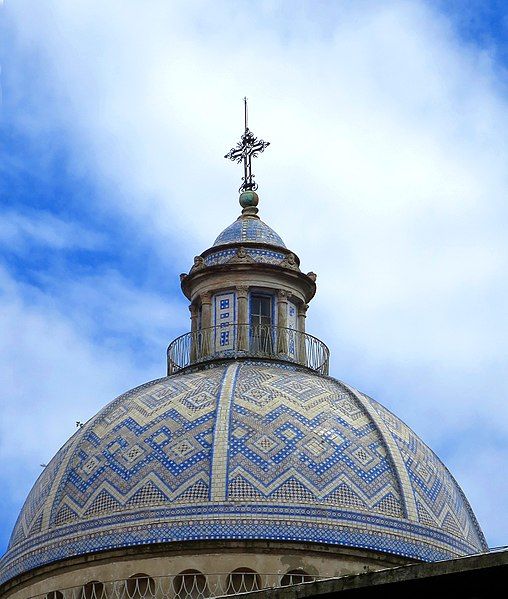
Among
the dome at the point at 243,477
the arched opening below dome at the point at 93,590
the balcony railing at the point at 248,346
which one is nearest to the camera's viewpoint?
the arched opening below dome at the point at 93,590

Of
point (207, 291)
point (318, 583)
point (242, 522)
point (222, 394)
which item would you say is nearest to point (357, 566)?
point (242, 522)

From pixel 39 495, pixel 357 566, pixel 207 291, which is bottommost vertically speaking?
pixel 357 566

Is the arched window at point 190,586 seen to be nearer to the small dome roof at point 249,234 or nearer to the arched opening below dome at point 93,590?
the arched opening below dome at point 93,590

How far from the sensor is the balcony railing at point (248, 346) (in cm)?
2683

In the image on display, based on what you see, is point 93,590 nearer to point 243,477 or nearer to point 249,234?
point 243,477

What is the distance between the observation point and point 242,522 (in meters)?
22.3

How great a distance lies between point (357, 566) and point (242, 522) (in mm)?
1712

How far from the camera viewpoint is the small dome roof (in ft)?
92.5

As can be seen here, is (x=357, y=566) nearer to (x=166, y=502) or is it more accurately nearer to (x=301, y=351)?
(x=166, y=502)

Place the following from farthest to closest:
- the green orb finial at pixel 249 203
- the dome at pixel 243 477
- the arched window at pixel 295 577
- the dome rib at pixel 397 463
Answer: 1. the green orb finial at pixel 249 203
2. the dome rib at pixel 397 463
3. the dome at pixel 243 477
4. the arched window at pixel 295 577

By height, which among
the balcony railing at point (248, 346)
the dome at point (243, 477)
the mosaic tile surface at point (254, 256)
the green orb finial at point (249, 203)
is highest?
the green orb finial at point (249, 203)

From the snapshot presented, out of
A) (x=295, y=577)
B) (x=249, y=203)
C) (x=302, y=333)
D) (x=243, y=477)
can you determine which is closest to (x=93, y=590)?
(x=243, y=477)

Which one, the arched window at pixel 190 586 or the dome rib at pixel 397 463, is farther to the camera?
the dome rib at pixel 397 463

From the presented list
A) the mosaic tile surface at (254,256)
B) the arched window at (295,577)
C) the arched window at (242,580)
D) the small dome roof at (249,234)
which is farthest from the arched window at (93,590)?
the small dome roof at (249,234)
